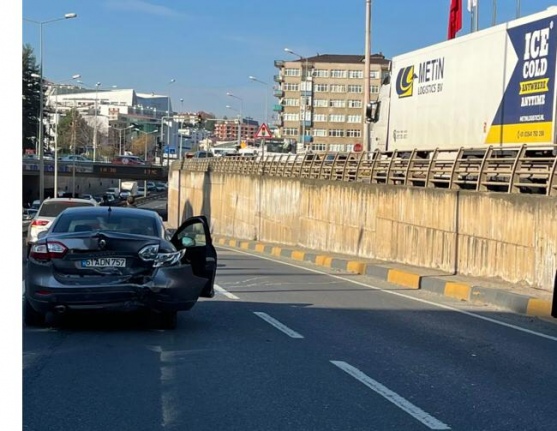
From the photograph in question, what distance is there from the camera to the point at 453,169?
1744 centimetres

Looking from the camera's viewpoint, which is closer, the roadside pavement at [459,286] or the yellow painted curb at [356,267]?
the roadside pavement at [459,286]

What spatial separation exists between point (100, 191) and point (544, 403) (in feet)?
366

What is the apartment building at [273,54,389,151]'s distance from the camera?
404ft

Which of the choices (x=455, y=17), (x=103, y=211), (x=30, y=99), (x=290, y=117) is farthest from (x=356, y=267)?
(x=290, y=117)

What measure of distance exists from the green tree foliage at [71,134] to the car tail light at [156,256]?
127 m

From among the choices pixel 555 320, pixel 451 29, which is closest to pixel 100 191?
pixel 451 29

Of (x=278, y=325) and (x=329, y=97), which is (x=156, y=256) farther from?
(x=329, y=97)

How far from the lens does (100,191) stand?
11381cm

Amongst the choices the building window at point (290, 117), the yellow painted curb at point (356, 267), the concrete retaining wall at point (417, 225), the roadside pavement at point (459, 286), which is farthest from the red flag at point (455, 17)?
the building window at point (290, 117)

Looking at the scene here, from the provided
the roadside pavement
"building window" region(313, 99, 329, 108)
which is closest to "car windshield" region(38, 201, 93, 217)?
the roadside pavement

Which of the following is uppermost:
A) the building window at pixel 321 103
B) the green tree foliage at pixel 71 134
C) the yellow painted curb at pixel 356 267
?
the building window at pixel 321 103

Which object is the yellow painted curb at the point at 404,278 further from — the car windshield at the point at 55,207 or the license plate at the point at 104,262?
the license plate at the point at 104,262

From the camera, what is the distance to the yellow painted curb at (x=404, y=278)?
15.6 m

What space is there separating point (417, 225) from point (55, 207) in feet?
29.4
